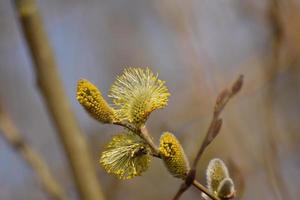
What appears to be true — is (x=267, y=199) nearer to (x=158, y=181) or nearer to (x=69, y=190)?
(x=158, y=181)

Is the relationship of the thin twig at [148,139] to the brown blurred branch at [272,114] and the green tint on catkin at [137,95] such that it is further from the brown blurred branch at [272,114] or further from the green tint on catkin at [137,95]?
the brown blurred branch at [272,114]

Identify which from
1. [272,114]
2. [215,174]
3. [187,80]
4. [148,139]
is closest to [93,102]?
[148,139]

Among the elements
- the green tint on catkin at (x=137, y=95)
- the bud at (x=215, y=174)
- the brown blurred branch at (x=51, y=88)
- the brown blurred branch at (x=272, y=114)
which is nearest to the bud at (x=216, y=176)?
the bud at (x=215, y=174)

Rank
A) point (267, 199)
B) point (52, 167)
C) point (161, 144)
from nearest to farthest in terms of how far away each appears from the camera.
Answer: point (161, 144), point (267, 199), point (52, 167)

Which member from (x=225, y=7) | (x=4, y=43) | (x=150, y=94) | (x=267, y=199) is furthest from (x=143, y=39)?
(x=150, y=94)

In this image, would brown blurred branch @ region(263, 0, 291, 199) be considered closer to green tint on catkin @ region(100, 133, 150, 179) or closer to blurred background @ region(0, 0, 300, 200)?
blurred background @ region(0, 0, 300, 200)

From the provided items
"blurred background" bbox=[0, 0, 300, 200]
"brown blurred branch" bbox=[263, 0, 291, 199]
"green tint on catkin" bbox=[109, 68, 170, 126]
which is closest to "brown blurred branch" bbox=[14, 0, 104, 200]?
"blurred background" bbox=[0, 0, 300, 200]
